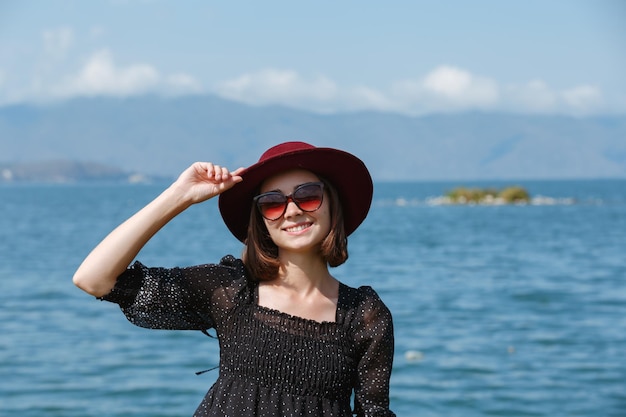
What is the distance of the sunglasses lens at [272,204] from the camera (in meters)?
3.18

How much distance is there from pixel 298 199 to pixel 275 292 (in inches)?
12.2

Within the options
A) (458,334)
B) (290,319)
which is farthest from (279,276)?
(458,334)

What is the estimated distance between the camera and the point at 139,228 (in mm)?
2992

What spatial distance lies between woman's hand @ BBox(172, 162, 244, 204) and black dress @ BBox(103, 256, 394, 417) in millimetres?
264

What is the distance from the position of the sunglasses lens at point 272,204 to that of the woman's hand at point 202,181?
14 cm

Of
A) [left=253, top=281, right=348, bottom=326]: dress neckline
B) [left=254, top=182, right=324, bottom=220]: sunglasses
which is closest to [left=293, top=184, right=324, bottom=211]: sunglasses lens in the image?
[left=254, top=182, right=324, bottom=220]: sunglasses

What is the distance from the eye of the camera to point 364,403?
3156mm

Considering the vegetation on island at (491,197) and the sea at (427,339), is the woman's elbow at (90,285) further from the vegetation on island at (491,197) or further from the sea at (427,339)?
the vegetation on island at (491,197)

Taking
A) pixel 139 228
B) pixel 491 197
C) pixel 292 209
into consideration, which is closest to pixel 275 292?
pixel 292 209

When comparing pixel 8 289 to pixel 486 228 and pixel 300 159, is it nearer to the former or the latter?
pixel 300 159

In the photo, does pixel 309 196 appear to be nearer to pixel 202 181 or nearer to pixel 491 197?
pixel 202 181

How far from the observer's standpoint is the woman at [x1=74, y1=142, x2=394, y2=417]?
3.05 metres

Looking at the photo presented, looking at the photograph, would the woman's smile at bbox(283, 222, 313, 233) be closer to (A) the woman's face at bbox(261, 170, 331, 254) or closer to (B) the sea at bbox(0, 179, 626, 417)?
(A) the woman's face at bbox(261, 170, 331, 254)

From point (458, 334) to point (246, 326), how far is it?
627 inches
